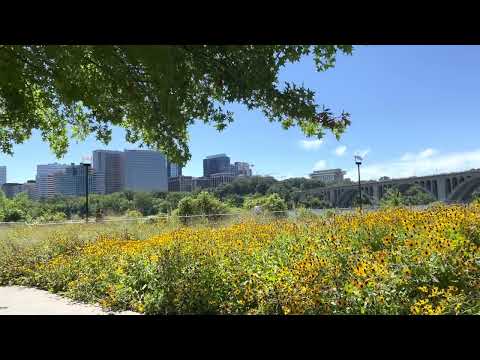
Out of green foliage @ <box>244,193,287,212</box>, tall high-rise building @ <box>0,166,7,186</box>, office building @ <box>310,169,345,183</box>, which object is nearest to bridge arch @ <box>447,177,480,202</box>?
office building @ <box>310,169,345,183</box>

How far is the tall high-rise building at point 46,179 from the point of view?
25750mm

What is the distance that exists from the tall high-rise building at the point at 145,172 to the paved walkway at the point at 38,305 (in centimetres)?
789

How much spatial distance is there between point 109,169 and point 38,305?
11.7 m

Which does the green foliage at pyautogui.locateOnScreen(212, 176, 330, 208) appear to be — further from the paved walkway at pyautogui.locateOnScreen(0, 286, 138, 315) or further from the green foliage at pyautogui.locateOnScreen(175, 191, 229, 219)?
the paved walkway at pyautogui.locateOnScreen(0, 286, 138, 315)

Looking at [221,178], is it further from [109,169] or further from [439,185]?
[439,185]

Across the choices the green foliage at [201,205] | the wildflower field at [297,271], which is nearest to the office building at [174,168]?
the wildflower field at [297,271]

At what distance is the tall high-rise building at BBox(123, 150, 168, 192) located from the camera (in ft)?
46.7

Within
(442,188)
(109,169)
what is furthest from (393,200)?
(442,188)

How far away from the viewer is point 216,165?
15.6m

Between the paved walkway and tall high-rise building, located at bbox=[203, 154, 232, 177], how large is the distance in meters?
9.42
